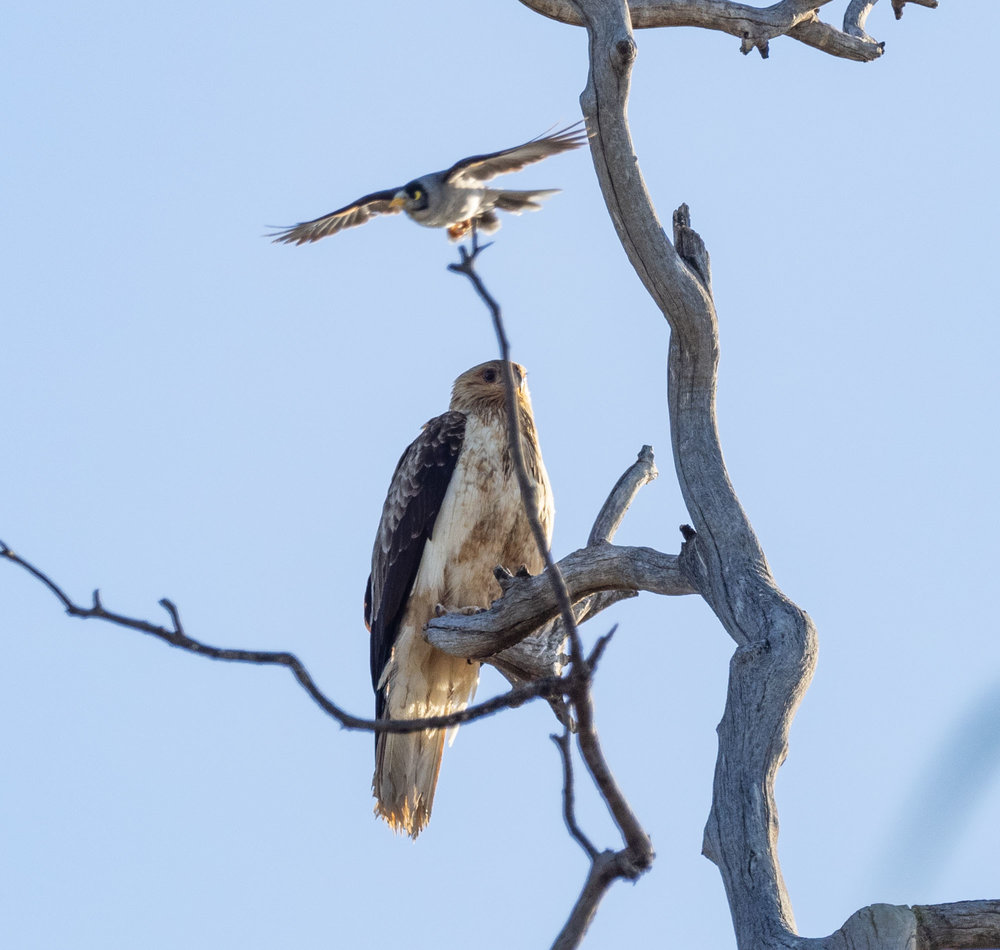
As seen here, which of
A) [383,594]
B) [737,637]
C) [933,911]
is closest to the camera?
[933,911]

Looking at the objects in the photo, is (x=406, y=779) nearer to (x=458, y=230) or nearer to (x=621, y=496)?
(x=621, y=496)

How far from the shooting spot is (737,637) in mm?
4629

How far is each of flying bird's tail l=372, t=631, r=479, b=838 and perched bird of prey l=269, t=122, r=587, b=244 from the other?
6.89 ft

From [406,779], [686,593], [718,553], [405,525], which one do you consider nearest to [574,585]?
[686,593]

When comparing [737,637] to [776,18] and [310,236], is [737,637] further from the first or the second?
[310,236]

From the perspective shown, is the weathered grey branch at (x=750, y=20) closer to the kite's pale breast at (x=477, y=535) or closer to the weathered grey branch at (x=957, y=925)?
the kite's pale breast at (x=477, y=535)

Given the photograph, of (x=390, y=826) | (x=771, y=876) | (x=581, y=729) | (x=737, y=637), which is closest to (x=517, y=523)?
(x=390, y=826)

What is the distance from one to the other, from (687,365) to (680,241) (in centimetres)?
49

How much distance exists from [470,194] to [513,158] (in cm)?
30

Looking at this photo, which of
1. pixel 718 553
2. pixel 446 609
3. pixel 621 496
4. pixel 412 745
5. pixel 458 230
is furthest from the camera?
pixel 412 745

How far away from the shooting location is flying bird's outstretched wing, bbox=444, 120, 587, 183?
6.31 meters

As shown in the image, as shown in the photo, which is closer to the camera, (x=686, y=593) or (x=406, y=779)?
(x=686, y=593)

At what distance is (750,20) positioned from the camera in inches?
261

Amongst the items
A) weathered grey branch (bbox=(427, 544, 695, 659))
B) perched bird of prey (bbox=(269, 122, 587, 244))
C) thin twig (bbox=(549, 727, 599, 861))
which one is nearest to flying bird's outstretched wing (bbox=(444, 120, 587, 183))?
perched bird of prey (bbox=(269, 122, 587, 244))
